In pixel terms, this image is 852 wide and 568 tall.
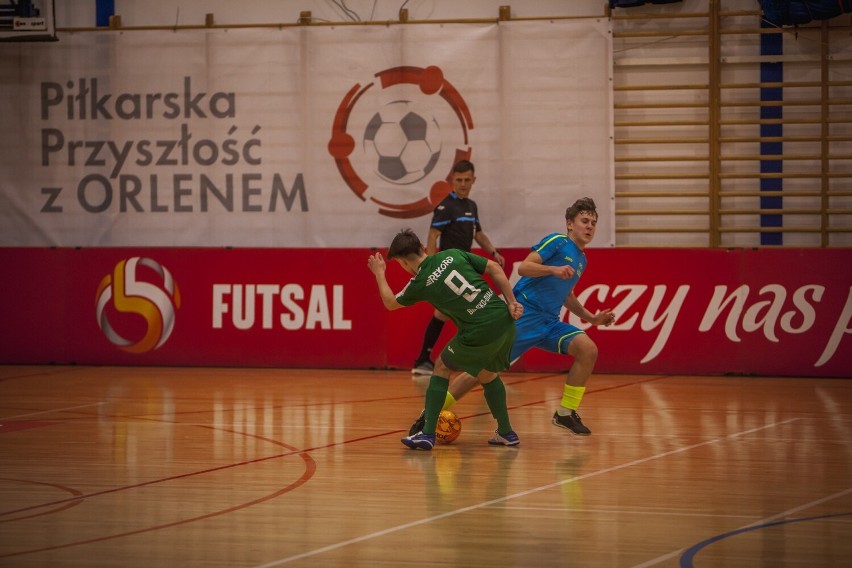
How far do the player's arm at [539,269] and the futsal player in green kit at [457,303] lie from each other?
0.49 meters

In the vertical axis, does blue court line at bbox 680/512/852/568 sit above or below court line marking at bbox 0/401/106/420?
below

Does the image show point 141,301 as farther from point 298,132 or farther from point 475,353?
point 475,353

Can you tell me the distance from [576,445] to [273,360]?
6.06m

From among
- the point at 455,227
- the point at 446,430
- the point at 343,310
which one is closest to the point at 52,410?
the point at 446,430

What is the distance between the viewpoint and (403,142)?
536 inches

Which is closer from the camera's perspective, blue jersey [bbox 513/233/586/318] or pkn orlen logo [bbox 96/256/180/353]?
blue jersey [bbox 513/233/586/318]

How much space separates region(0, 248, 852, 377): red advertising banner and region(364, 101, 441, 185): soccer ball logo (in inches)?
62.2

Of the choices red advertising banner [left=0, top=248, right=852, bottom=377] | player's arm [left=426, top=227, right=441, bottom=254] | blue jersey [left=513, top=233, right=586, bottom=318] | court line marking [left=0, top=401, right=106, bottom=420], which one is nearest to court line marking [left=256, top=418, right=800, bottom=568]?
blue jersey [left=513, top=233, right=586, bottom=318]

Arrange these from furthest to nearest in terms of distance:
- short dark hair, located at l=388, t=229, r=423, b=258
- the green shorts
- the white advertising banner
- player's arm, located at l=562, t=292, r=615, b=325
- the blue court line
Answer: the white advertising banner < player's arm, located at l=562, t=292, r=615, b=325 < the green shorts < short dark hair, located at l=388, t=229, r=423, b=258 < the blue court line

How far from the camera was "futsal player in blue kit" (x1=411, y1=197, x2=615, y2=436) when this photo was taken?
25.9 ft

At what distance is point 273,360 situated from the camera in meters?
12.8

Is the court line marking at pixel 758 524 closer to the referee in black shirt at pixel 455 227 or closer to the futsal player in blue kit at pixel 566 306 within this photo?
the futsal player in blue kit at pixel 566 306

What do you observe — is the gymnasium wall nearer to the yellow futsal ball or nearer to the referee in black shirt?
the referee in black shirt

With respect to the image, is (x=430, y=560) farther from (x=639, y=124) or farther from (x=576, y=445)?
(x=639, y=124)
